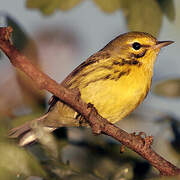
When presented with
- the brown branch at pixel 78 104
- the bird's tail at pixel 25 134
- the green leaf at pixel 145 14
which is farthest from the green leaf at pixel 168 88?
the bird's tail at pixel 25 134

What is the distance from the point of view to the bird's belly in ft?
11.9

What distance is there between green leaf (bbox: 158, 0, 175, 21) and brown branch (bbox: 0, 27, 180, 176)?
2.78 feet

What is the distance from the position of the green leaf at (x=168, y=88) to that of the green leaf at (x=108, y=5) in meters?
0.95

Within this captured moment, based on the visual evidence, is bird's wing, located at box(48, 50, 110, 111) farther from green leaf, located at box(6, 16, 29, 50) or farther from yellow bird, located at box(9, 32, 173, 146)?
green leaf, located at box(6, 16, 29, 50)

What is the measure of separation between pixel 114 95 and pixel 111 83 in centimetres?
15

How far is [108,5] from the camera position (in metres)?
2.90

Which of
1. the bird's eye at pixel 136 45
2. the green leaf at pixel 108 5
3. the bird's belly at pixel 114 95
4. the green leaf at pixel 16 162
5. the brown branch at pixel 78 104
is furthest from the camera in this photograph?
the bird's eye at pixel 136 45

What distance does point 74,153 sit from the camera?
360 cm

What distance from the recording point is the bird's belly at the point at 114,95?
3.62 metres

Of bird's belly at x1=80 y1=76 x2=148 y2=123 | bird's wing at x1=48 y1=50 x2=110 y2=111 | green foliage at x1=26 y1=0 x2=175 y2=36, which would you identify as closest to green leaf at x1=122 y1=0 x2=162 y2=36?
green foliage at x1=26 y1=0 x2=175 y2=36

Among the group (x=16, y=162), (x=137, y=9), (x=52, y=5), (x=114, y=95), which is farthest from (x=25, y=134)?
(x=16, y=162)

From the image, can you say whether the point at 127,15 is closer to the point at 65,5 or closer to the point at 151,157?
the point at 65,5

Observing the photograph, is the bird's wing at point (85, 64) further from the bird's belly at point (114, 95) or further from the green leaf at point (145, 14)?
the green leaf at point (145, 14)

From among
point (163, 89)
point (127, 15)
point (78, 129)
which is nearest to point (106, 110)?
point (78, 129)
